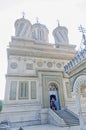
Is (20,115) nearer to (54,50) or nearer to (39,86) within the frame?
(39,86)

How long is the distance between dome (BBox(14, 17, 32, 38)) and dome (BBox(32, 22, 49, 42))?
2.04 meters

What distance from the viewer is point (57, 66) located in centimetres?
1742

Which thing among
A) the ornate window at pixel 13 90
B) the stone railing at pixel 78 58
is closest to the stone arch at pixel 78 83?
the stone railing at pixel 78 58

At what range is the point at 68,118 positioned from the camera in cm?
1234

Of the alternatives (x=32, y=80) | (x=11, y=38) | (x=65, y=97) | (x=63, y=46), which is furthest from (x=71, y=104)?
(x=11, y=38)

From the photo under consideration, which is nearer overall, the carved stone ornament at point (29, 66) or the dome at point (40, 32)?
the carved stone ornament at point (29, 66)

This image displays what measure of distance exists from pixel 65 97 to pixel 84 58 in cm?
904

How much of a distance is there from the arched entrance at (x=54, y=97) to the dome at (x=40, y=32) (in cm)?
880

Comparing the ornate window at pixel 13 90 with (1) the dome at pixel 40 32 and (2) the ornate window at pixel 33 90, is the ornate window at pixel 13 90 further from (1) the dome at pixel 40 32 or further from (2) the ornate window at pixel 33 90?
(1) the dome at pixel 40 32

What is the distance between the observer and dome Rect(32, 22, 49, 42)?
72.5ft

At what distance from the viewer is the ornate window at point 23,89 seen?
47.4 ft

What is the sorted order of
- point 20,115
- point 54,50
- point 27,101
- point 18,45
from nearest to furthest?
point 20,115
point 27,101
point 18,45
point 54,50

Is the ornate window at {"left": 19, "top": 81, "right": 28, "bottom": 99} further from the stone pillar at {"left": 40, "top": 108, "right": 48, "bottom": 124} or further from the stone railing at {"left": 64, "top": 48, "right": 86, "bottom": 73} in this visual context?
the stone railing at {"left": 64, "top": 48, "right": 86, "bottom": 73}

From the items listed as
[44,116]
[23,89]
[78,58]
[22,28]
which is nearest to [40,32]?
[22,28]
